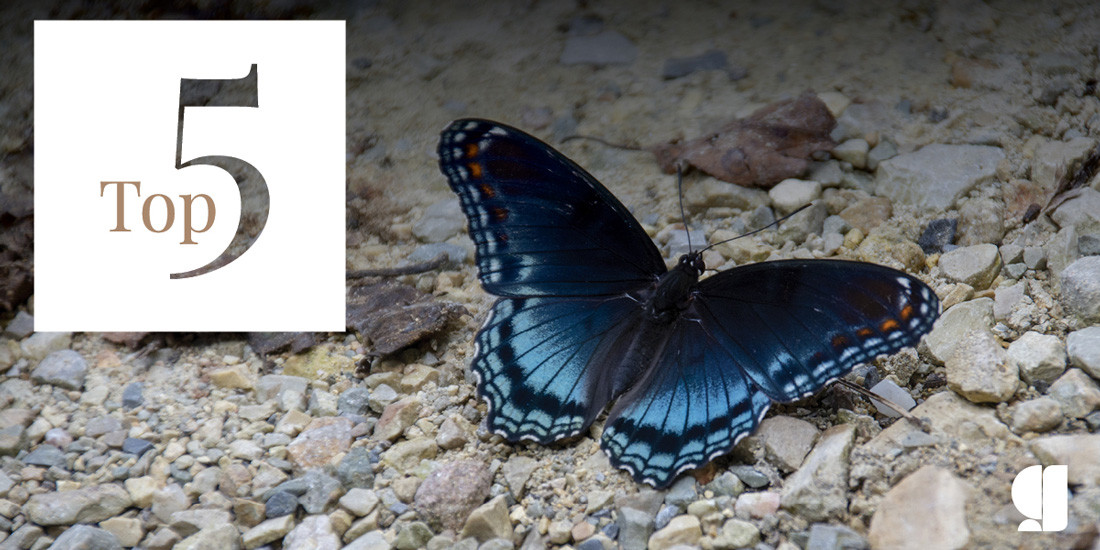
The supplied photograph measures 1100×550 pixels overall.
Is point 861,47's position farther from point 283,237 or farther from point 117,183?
point 117,183

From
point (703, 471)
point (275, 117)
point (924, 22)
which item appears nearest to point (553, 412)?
point (703, 471)

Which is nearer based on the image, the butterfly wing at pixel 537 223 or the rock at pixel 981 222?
the butterfly wing at pixel 537 223

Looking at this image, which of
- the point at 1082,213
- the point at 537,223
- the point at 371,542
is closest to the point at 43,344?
the point at 371,542

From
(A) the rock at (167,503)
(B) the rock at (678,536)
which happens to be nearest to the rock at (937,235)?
(B) the rock at (678,536)

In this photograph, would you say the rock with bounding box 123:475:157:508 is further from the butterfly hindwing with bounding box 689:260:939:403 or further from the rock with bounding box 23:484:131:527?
the butterfly hindwing with bounding box 689:260:939:403

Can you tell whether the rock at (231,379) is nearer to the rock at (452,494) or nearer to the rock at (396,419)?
the rock at (396,419)

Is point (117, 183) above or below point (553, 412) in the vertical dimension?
above

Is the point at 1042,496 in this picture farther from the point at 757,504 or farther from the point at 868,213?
the point at 868,213
